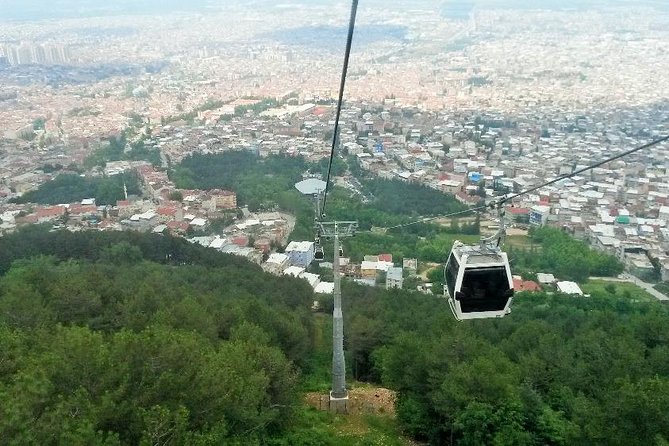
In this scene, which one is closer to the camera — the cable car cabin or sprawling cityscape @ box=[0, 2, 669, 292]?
the cable car cabin

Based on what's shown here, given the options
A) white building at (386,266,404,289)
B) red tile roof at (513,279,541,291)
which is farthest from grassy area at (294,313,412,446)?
red tile roof at (513,279,541,291)

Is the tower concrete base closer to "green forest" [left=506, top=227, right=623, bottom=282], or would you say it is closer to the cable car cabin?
the cable car cabin

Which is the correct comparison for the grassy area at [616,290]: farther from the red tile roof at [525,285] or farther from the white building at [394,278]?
the white building at [394,278]

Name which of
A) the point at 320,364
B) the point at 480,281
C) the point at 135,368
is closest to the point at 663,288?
the point at 320,364

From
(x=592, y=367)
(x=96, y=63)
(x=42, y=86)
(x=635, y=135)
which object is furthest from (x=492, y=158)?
(x=96, y=63)

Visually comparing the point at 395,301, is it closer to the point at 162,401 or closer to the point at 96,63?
the point at 162,401

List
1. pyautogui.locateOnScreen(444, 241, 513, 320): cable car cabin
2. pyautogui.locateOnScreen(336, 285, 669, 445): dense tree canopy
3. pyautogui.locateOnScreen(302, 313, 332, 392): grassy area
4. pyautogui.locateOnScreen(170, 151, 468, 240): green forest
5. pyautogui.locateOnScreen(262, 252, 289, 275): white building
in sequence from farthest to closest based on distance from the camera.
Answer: pyautogui.locateOnScreen(170, 151, 468, 240): green forest → pyautogui.locateOnScreen(262, 252, 289, 275): white building → pyautogui.locateOnScreen(302, 313, 332, 392): grassy area → pyautogui.locateOnScreen(336, 285, 669, 445): dense tree canopy → pyautogui.locateOnScreen(444, 241, 513, 320): cable car cabin
